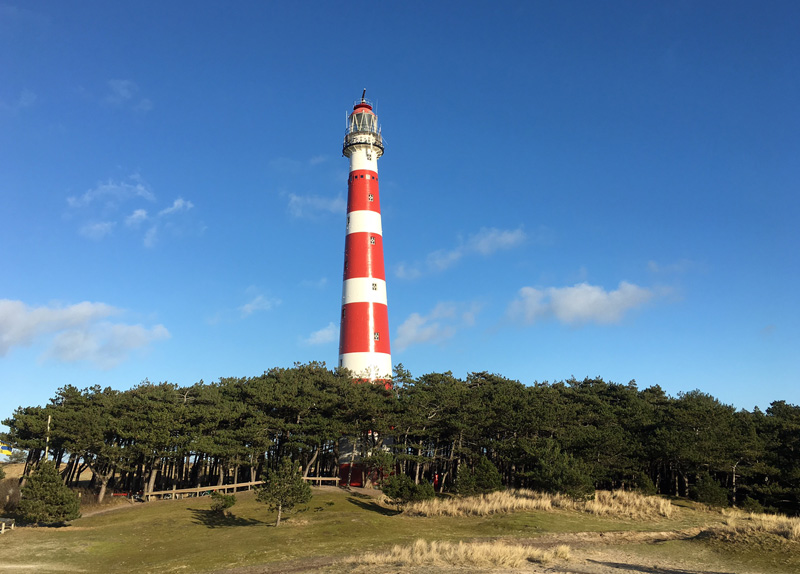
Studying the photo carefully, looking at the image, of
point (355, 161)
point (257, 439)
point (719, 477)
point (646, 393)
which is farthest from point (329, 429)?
point (646, 393)

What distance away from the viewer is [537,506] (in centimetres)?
3547

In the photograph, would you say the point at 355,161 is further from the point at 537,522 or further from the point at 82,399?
the point at 537,522

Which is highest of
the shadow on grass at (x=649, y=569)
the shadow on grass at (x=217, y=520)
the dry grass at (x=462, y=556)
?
the dry grass at (x=462, y=556)

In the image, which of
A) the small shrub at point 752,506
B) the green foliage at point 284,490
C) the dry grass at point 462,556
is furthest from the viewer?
the small shrub at point 752,506

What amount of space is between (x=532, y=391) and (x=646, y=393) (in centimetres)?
1932

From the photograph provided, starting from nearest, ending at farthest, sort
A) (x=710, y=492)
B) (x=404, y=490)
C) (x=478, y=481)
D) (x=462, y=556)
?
(x=462, y=556)
(x=404, y=490)
(x=478, y=481)
(x=710, y=492)

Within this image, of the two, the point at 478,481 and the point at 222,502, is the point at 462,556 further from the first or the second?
the point at 222,502

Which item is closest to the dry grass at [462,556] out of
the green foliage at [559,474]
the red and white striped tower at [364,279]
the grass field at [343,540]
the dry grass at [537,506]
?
the grass field at [343,540]

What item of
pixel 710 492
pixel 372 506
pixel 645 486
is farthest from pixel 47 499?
pixel 710 492

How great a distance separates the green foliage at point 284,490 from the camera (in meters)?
30.7

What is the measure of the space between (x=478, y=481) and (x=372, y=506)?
7.51 metres

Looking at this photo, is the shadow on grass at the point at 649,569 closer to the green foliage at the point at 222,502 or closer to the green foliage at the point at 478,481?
the green foliage at the point at 478,481

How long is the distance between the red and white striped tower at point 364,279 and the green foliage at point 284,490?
1855 centimetres

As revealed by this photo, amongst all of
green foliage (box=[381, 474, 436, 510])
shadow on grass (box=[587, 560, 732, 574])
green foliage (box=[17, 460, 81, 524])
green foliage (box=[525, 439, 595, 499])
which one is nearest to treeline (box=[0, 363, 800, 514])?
green foliage (box=[525, 439, 595, 499])
